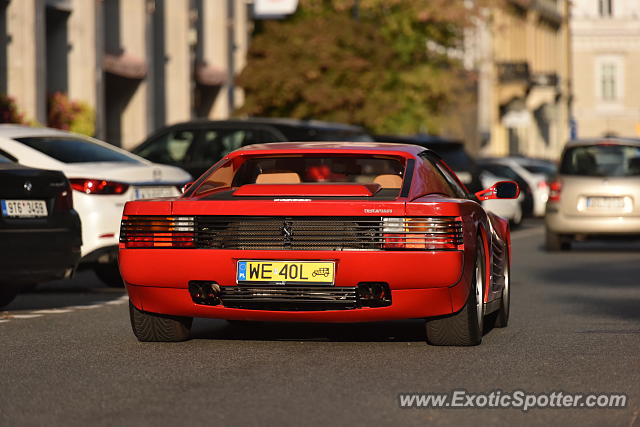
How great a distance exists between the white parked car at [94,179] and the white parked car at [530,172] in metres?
20.5

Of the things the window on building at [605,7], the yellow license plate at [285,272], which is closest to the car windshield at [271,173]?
the yellow license plate at [285,272]

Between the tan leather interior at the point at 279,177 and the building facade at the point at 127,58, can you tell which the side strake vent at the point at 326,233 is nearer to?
the tan leather interior at the point at 279,177

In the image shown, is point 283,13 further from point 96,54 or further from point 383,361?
point 383,361

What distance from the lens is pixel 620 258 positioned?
72.6 ft

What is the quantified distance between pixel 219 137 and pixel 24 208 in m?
7.62

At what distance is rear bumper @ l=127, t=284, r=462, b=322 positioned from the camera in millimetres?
10031

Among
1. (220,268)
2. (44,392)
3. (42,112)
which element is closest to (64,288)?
(220,268)

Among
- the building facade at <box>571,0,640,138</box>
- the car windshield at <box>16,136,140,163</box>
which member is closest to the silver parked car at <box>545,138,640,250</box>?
the car windshield at <box>16,136,140,163</box>

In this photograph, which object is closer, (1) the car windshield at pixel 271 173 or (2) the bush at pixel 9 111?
→ (1) the car windshield at pixel 271 173

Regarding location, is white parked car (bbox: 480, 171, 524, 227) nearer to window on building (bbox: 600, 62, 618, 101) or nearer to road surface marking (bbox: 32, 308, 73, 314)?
road surface marking (bbox: 32, 308, 73, 314)

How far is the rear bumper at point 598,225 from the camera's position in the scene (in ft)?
75.6

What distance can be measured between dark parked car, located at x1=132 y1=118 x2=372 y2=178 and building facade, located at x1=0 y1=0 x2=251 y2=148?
915 cm

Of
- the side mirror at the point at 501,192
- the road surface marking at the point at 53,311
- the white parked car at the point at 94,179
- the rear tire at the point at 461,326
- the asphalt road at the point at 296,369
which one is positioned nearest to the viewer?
the asphalt road at the point at 296,369

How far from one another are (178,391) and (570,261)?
1374 cm
